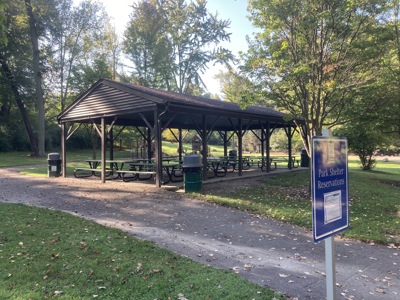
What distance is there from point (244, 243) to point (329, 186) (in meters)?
3.05

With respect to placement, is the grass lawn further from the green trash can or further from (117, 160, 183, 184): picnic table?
(117, 160, 183, 184): picnic table

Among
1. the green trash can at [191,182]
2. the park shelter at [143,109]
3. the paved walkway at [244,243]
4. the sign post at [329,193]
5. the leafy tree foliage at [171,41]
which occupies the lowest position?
the paved walkway at [244,243]

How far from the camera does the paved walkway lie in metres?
3.70

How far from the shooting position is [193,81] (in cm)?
3522

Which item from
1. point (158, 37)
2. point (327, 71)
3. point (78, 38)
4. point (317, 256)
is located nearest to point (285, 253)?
point (317, 256)

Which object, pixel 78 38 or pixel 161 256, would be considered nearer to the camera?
pixel 161 256

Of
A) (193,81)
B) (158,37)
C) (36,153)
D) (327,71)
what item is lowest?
(36,153)

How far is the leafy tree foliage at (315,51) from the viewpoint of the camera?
7943 millimetres

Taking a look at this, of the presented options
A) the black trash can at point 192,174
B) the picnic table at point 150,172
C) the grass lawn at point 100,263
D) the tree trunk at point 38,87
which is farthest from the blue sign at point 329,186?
the tree trunk at point 38,87

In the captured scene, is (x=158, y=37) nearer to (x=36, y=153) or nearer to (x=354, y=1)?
(x=36, y=153)

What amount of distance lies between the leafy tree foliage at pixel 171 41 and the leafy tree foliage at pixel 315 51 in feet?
79.3

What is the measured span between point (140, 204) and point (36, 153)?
21.6 metres

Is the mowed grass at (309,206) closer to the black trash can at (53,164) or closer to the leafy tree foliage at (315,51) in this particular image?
the leafy tree foliage at (315,51)

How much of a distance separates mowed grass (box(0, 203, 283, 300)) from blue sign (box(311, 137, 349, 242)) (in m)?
1.26
